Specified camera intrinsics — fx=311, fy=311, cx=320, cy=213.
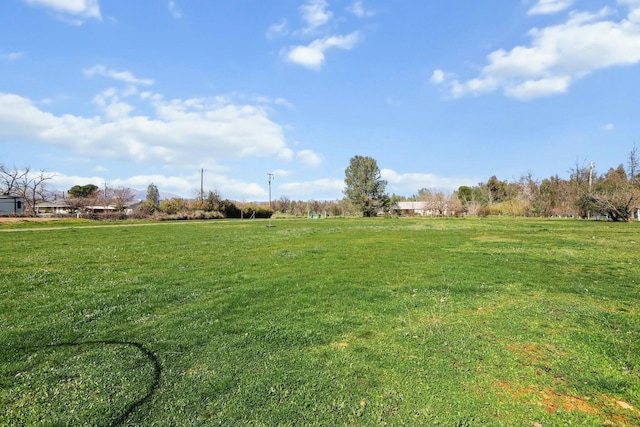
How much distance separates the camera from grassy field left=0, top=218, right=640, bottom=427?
259 cm

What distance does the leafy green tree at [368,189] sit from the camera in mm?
64188

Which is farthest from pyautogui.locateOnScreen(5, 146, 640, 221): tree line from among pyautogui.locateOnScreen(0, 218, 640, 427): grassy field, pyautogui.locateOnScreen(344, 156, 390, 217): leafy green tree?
pyautogui.locateOnScreen(0, 218, 640, 427): grassy field

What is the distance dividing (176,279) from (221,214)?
4941 cm

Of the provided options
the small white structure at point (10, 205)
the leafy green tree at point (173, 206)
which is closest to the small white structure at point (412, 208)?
the leafy green tree at point (173, 206)

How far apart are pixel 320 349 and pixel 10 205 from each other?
62.5 meters

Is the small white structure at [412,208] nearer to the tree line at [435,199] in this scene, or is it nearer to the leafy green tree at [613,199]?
the tree line at [435,199]

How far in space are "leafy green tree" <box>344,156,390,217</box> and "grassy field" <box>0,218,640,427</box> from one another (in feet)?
186

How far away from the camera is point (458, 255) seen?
10.9m

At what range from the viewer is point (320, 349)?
370 centimetres

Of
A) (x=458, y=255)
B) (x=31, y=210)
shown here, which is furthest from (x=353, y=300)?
(x=31, y=210)

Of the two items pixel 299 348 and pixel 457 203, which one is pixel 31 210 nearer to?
pixel 299 348

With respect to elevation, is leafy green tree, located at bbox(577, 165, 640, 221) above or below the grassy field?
above

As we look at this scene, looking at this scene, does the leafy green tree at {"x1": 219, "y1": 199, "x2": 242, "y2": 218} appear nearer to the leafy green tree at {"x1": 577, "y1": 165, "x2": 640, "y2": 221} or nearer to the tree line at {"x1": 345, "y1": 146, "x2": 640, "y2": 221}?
the tree line at {"x1": 345, "y1": 146, "x2": 640, "y2": 221}

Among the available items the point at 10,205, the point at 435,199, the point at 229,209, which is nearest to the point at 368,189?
the point at 435,199
